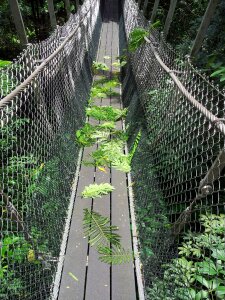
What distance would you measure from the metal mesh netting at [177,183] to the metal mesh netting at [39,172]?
0.81 meters

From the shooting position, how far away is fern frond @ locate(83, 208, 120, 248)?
2.61m

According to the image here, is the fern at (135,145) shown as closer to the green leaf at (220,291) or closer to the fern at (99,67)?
the green leaf at (220,291)

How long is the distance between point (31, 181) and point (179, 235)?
1.80 m

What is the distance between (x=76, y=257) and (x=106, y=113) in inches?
110

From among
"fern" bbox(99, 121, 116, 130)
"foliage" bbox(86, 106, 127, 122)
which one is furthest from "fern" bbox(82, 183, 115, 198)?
"foliage" bbox(86, 106, 127, 122)

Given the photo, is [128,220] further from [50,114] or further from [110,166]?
[50,114]

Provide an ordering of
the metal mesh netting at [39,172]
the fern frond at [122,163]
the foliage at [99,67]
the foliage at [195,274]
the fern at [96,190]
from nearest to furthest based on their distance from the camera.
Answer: the foliage at [195,274]
the metal mesh netting at [39,172]
the fern at [96,190]
the fern frond at [122,163]
the foliage at [99,67]

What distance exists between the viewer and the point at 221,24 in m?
5.20

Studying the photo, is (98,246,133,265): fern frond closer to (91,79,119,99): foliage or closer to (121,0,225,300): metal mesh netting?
(121,0,225,300): metal mesh netting

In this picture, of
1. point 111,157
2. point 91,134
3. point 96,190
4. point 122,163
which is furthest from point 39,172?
point 91,134

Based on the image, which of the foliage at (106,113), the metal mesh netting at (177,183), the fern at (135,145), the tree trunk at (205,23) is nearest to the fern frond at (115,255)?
the metal mesh netting at (177,183)

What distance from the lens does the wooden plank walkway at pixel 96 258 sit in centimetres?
222

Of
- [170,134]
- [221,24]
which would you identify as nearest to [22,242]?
A: [170,134]

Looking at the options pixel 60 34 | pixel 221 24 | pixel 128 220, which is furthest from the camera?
pixel 221 24
